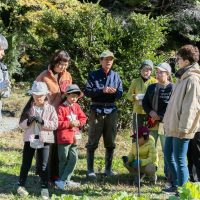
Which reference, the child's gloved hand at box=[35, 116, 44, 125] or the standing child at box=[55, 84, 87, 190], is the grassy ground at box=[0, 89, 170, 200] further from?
the child's gloved hand at box=[35, 116, 44, 125]

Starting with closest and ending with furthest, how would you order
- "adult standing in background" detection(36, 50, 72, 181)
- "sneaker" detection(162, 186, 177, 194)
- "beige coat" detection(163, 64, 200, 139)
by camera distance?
"beige coat" detection(163, 64, 200, 139), "sneaker" detection(162, 186, 177, 194), "adult standing in background" detection(36, 50, 72, 181)

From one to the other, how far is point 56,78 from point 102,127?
115 cm

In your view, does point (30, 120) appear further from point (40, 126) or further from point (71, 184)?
point (71, 184)

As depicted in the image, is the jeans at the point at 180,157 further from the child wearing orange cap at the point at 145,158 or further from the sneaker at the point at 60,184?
the sneaker at the point at 60,184

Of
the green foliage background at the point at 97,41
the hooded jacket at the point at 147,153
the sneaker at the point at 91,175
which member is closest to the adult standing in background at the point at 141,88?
the hooded jacket at the point at 147,153

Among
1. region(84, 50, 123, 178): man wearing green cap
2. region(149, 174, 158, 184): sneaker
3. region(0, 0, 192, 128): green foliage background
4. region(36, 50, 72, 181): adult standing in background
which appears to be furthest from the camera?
region(0, 0, 192, 128): green foliage background

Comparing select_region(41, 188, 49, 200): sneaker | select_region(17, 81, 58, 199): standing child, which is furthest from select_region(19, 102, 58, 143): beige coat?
select_region(41, 188, 49, 200): sneaker

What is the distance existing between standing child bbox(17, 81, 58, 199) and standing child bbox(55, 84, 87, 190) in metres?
0.36

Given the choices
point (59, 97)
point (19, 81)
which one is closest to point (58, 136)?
point (59, 97)

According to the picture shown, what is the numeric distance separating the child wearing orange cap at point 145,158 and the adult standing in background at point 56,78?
3.60 feet

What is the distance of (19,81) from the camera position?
62.0 feet

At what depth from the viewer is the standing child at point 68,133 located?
6.52 m

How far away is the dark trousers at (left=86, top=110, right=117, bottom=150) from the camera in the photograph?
7.25 meters

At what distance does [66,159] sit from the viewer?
6.66m
